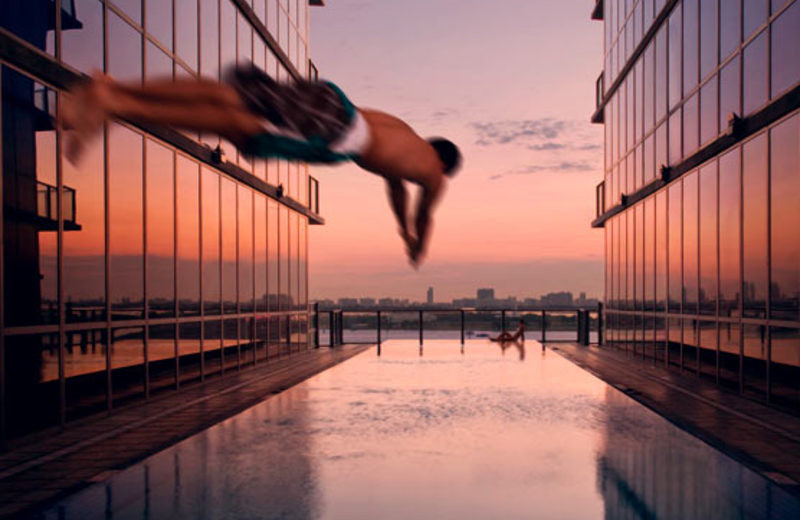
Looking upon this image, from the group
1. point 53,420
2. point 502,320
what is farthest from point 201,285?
point 502,320

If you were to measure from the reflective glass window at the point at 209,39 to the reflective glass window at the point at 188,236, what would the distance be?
231 cm

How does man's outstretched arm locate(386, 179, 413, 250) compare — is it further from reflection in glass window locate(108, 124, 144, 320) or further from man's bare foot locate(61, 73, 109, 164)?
reflection in glass window locate(108, 124, 144, 320)

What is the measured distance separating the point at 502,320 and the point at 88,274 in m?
16.9

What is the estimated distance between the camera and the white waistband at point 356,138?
4832 mm

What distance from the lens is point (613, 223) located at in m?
23.1

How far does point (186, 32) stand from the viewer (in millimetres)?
12836

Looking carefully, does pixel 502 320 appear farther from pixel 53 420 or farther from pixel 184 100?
pixel 184 100

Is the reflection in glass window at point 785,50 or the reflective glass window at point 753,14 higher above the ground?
the reflective glass window at point 753,14

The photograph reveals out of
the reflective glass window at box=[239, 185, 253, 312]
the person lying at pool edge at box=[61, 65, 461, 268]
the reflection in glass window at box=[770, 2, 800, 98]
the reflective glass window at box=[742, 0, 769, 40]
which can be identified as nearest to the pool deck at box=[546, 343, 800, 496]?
the person lying at pool edge at box=[61, 65, 461, 268]

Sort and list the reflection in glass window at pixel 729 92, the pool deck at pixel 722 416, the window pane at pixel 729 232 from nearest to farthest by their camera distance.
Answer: the pool deck at pixel 722 416, the reflection in glass window at pixel 729 92, the window pane at pixel 729 232

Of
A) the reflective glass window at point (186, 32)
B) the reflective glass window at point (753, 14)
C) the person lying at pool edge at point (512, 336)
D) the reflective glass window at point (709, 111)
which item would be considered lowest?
the person lying at pool edge at point (512, 336)

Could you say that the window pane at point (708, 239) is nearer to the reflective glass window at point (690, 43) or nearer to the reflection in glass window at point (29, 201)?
the reflective glass window at point (690, 43)

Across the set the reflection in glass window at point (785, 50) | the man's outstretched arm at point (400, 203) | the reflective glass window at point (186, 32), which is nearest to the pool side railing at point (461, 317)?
the reflective glass window at point (186, 32)

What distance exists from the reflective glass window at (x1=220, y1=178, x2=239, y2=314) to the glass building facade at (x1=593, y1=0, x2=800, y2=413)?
10.9 meters
